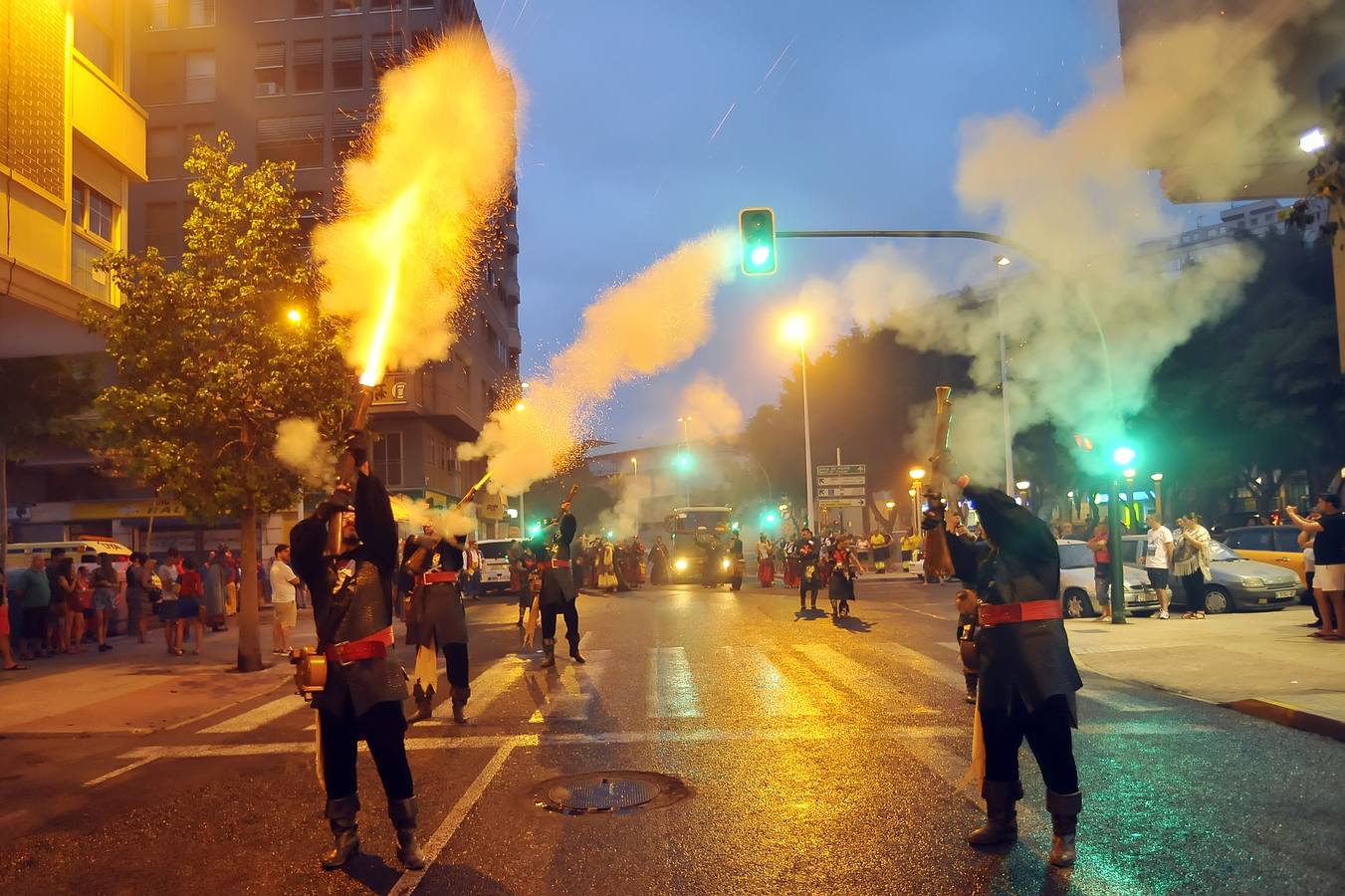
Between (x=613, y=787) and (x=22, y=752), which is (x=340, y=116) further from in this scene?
(x=613, y=787)

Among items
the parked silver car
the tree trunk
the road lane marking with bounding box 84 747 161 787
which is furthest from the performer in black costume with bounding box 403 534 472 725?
the parked silver car

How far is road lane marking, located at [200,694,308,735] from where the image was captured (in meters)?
9.43

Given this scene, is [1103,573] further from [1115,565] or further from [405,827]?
[405,827]

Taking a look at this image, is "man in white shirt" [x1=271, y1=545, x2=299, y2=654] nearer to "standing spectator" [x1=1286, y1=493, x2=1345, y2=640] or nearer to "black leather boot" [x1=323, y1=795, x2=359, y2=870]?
"black leather boot" [x1=323, y1=795, x2=359, y2=870]

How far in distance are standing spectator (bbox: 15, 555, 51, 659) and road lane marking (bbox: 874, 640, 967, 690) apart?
13.0 m

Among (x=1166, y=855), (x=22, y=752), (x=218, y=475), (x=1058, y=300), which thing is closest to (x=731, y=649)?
(x=218, y=475)

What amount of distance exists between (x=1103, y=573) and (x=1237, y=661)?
19.0 ft

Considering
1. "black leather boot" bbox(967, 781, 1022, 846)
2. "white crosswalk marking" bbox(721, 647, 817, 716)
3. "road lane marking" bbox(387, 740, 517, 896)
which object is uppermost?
"black leather boot" bbox(967, 781, 1022, 846)

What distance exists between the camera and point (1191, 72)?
10461 mm

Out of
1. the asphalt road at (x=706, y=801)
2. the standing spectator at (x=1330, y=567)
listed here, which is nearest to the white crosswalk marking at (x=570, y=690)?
the asphalt road at (x=706, y=801)

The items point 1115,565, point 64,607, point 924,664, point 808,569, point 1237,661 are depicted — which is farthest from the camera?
point 808,569

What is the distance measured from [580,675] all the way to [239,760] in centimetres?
437

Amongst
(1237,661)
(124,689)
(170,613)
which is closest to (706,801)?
(1237,661)

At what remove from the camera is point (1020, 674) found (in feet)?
16.5
